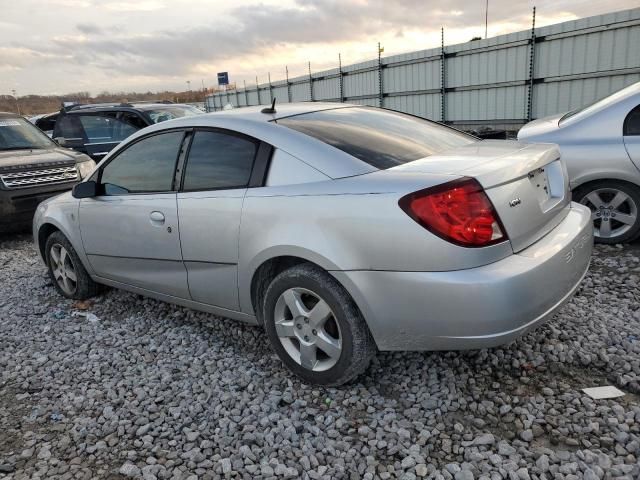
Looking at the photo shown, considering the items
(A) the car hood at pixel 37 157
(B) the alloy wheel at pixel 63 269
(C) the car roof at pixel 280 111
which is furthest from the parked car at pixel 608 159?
(A) the car hood at pixel 37 157

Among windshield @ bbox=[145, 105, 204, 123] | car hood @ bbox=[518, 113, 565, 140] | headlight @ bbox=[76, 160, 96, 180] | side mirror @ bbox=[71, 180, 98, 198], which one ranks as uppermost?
windshield @ bbox=[145, 105, 204, 123]

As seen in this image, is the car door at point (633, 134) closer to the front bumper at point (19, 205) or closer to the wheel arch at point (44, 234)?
the wheel arch at point (44, 234)

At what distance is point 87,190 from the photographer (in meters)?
3.90

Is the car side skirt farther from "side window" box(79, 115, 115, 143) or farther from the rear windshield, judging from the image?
"side window" box(79, 115, 115, 143)

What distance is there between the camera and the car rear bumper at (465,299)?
2270mm

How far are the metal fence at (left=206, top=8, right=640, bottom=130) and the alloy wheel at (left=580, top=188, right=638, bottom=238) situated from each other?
705 cm

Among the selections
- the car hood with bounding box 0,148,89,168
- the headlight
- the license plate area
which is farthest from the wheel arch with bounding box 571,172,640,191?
the car hood with bounding box 0,148,89,168

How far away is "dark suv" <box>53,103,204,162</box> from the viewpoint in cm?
938

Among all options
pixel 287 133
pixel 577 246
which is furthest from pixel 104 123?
pixel 577 246

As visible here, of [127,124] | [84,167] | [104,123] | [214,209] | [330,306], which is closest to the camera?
[330,306]

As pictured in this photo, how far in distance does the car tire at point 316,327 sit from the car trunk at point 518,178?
2.37ft

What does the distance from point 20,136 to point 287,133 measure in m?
6.65

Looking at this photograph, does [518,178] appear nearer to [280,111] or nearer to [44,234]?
[280,111]

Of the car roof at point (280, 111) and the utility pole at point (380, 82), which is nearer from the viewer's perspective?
the car roof at point (280, 111)
